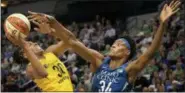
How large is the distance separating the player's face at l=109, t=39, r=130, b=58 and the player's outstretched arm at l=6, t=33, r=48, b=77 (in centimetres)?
88

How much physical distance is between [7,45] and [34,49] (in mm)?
11817

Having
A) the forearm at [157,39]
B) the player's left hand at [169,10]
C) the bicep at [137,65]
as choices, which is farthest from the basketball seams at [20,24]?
the player's left hand at [169,10]

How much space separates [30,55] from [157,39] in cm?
147

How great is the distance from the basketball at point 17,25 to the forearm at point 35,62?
0.98 feet

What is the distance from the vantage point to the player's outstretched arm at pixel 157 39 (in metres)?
4.46

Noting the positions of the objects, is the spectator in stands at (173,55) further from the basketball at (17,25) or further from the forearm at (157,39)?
the forearm at (157,39)

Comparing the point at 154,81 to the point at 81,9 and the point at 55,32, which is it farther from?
the point at 81,9

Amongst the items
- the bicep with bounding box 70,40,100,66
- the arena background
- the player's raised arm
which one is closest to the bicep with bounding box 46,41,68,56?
the player's raised arm

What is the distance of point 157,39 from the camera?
4.51 meters

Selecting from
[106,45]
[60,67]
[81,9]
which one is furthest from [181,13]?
[60,67]

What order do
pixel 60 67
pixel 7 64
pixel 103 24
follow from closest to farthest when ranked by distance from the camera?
pixel 60 67 → pixel 7 64 → pixel 103 24

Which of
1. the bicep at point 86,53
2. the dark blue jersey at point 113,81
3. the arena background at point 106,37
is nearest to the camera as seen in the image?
the dark blue jersey at point 113,81

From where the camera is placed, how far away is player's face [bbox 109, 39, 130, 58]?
4.93 meters

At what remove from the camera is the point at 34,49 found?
6.00m
